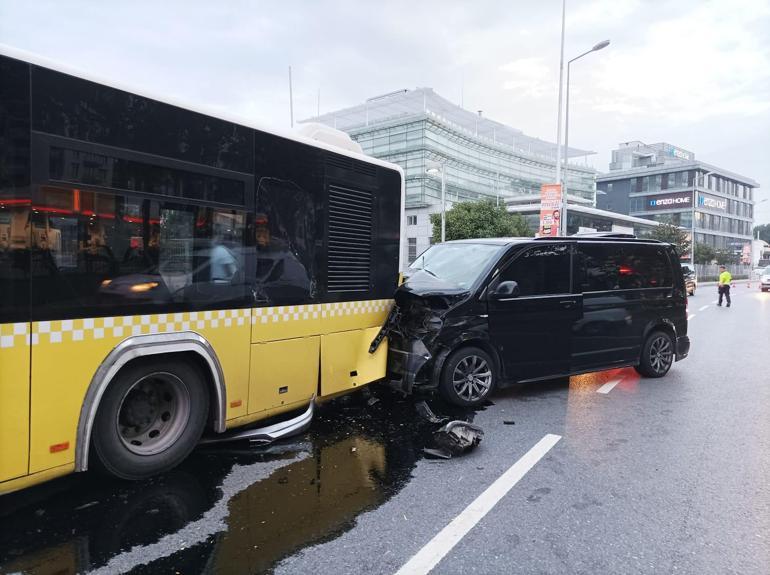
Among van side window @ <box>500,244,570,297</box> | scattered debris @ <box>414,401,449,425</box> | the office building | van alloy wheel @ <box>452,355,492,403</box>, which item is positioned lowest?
scattered debris @ <box>414,401,449,425</box>

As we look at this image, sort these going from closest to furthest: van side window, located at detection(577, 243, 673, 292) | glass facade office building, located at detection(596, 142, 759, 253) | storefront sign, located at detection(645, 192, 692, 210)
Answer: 1. van side window, located at detection(577, 243, 673, 292)
2. storefront sign, located at detection(645, 192, 692, 210)
3. glass facade office building, located at detection(596, 142, 759, 253)

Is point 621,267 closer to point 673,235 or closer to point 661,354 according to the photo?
point 661,354

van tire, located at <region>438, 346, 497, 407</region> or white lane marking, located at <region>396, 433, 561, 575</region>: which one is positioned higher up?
van tire, located at <region>438, 346, 497, 407</region>

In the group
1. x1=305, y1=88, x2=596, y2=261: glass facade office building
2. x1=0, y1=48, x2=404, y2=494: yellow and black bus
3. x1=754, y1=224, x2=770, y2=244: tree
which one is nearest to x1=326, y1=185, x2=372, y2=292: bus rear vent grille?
x1=0, y1=48, x2=404, y2=494: yellow and black bus

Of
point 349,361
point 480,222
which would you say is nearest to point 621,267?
point 349,361

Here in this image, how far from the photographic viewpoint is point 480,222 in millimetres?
36031

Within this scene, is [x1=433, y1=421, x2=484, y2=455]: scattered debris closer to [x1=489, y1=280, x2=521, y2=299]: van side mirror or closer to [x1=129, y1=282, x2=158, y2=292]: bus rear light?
[x1=489, y1=280, x2=521, y2=299]: van side mirror

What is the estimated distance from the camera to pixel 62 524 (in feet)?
10.3

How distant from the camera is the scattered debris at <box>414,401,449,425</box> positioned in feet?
17.6

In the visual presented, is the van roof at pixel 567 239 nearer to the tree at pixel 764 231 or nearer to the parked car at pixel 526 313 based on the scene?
the parked car at pixel 526 313

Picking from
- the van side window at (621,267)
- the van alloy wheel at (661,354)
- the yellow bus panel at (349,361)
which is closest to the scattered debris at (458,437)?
the yellow bus panel at (349,361)

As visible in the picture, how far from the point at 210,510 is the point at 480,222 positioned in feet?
Answer: 112

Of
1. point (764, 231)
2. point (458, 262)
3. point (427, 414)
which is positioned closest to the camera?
point (427, 414)

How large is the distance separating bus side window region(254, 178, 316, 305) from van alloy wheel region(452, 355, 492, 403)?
6.52 feet
